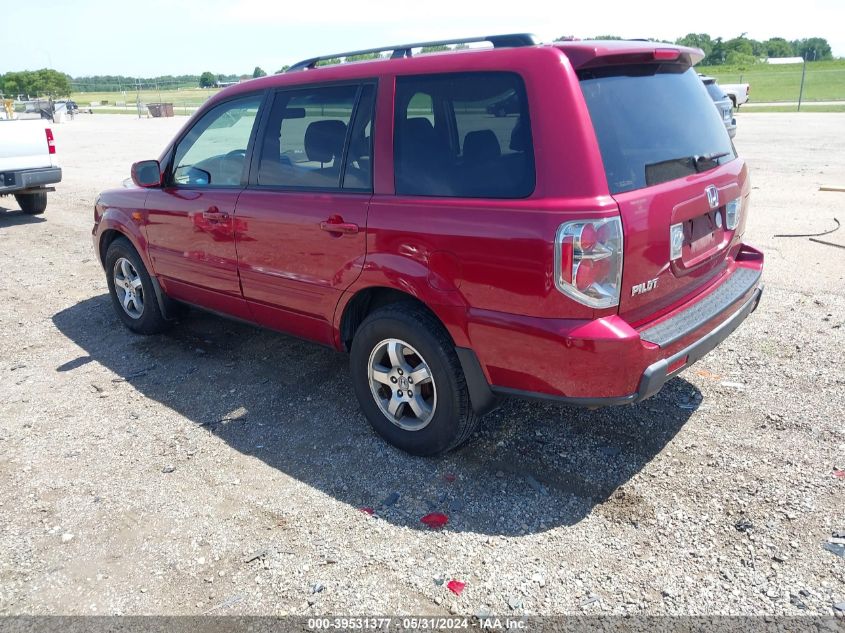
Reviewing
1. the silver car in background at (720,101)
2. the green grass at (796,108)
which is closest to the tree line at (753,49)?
the green grass at (796,108)

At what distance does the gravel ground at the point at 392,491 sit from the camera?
2.78 metres

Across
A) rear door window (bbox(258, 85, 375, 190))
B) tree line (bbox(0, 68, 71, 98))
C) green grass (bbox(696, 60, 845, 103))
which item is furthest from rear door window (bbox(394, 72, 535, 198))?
tree line (bbox(0, 68, 71, 98))

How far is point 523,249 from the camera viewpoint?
2.91m

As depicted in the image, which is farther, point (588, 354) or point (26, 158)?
point (26, 158)

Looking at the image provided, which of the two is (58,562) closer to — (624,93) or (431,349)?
(431,349)

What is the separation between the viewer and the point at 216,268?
182 inches

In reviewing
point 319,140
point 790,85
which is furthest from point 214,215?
point 790,85

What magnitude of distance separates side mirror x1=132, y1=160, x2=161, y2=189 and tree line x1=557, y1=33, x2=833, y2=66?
225ft

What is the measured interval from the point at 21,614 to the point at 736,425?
11.7 ft

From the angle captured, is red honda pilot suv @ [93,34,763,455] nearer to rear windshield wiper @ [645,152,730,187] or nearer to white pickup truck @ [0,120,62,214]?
rear windshield wiper @ [645,152,730,187]

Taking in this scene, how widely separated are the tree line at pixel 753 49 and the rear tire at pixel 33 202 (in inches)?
2565

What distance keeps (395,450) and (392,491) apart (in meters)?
0.39

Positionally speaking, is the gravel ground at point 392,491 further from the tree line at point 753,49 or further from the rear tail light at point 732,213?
the tree line at point 753,49

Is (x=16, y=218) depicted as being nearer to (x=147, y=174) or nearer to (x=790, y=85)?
(x=147, y=174)
